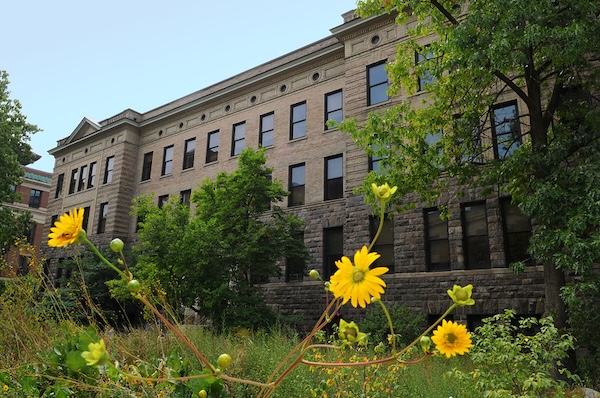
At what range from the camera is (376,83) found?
1886cm

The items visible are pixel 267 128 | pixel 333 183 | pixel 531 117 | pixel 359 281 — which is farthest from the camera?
pixel 267 128

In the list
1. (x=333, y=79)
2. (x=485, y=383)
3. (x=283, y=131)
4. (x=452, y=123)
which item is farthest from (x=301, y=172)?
(x=485, y=383)

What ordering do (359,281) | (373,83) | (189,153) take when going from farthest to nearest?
(189,153), (373,83), (359,281)

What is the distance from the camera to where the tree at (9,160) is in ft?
70.2

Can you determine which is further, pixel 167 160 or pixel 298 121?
pixel 167 160

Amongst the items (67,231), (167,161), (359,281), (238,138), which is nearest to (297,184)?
(238,138)

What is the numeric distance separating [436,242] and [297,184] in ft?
24.1

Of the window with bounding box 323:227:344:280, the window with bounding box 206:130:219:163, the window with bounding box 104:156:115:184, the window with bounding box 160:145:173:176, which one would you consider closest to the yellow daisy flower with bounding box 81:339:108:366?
the window with bounding box 323:227:344:280

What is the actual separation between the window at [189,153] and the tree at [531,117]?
50.5 ft

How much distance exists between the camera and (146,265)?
45.7 feet

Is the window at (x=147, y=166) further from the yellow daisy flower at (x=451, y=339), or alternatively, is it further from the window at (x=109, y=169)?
the yellow daisy flower at (x=451, y=339)

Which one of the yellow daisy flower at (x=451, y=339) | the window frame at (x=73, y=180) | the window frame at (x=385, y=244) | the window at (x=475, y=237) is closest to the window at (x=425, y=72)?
the window at (x=475, y=237)

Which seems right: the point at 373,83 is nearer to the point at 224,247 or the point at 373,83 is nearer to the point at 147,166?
the point at 224,247

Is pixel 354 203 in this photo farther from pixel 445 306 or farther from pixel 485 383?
pixel 485 383
